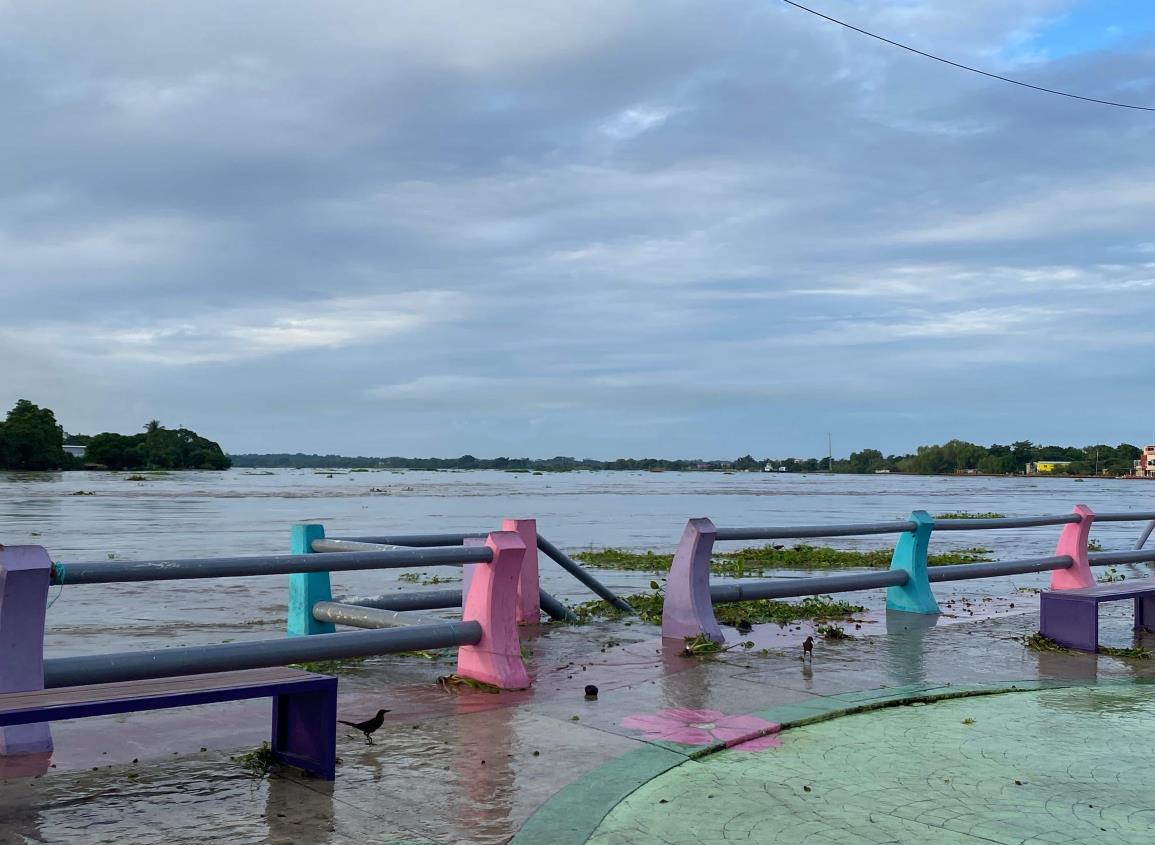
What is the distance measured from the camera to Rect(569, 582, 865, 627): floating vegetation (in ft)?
34.9

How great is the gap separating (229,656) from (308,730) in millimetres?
683

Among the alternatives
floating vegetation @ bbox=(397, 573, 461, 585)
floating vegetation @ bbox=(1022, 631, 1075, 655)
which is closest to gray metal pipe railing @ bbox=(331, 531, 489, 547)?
floating vegetation @ bbox=(1022, 631, 1075, 655)

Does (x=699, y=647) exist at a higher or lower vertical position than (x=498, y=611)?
lower

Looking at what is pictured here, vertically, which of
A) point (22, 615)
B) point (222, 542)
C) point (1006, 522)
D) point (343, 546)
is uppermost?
point (1006, 522)

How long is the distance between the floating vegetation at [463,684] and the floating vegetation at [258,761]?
183cm

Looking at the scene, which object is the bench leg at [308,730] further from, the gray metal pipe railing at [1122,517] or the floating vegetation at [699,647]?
the gray metal pipe railing at [1122,517]

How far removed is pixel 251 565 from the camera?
19.2 ft

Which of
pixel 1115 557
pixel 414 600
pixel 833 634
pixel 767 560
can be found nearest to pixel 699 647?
pixel 833 634

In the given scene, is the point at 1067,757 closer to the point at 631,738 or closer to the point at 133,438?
the point at 631,738

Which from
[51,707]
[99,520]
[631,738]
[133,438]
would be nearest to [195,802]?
[51,707]

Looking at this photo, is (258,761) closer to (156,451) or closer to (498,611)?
(498,611)

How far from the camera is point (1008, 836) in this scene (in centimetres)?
409

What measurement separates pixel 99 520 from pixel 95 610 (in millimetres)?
23656

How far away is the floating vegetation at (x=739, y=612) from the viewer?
10.6 metres
